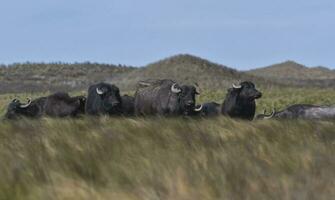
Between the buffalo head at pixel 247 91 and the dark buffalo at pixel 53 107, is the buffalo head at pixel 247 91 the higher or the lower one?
the higher one

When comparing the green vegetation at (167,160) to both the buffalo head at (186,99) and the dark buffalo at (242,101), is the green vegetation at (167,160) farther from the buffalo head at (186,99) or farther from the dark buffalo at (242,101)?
the dark buffalo at (242,101)

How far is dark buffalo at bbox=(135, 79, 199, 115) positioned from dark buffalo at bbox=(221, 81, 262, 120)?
1.95m

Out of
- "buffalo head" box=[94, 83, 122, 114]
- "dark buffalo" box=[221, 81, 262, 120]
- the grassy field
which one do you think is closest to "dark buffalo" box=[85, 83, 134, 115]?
"buffalo head" box=[94, 83, 122, 114]

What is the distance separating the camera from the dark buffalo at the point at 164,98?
66.6 ft

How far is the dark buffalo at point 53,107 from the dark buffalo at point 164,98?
1.82 metres

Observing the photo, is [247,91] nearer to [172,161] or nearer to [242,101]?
[242,101]

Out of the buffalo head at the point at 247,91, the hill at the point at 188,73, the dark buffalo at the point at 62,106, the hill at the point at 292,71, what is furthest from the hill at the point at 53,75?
the buffalo head at the point at 247,91

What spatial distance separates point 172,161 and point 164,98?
1543cm

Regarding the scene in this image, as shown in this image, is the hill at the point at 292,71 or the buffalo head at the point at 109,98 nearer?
the buffalo head at the point at 109,98

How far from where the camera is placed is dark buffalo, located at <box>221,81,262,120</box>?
22312 millimetres

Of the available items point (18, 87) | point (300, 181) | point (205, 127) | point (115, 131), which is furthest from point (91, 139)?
point (18, 87)

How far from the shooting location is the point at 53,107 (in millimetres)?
22094

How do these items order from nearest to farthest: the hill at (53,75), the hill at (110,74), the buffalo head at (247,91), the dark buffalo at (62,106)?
the dark buffalo at (62,106), the buffalo head at (247,91), the hill at (110,74), the hill at (53,75)

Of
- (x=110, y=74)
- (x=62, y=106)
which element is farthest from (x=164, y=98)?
(x=110, y=74)
